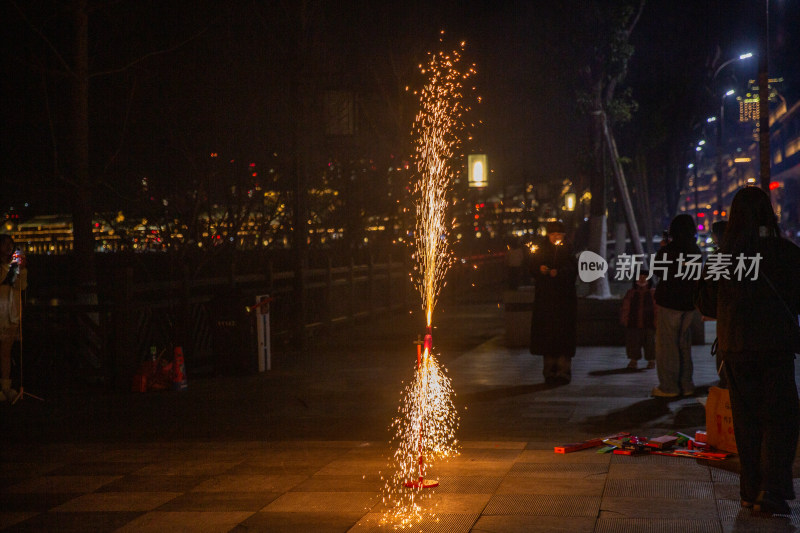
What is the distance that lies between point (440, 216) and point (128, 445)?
24.9 metres

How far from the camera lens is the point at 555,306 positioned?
11.8 m

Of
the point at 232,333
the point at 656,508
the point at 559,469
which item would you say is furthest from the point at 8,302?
the point at 656,508

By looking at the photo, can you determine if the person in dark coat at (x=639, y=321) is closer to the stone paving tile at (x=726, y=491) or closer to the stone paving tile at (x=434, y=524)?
the stone paving tile at (x=726, y=491)

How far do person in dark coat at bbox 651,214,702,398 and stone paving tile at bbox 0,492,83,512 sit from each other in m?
6.10

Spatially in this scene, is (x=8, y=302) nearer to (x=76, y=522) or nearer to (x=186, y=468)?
(x=186, y=468)

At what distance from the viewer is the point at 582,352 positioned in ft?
50.5

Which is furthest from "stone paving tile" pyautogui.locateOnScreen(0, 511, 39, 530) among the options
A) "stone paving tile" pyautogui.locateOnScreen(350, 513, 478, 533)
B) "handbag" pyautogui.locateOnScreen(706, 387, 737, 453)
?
"handbag" pyautogui.locateOnScreen(706, 387, 737, 453)

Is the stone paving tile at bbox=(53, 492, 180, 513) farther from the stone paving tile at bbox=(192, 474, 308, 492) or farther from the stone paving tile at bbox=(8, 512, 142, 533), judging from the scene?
the stone paving tile at bbox=(192, 474, 308, 492)

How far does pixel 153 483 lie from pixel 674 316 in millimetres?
5837

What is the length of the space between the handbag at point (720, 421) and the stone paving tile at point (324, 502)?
104 inches

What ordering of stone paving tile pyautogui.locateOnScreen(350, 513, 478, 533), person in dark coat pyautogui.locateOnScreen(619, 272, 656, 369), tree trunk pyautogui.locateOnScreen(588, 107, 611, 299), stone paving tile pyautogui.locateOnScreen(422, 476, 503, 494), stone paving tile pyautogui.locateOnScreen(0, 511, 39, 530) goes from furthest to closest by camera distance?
1. tree trunk pyautogui.locateOnScreen(588, 107, 611, 299)
2. person in dark coat pyautogui.locateOnScreen(619, 272, 656, 369)
3. stone paving tile pyautogui.locateOnScreen(422, 476, 503, 494)
4. stone paving tile pyautogui.locateOnScreen(0, 511, 39, 530)
5. stone paving tile pyautogui.locateOnScreen(350, 513, 478, 533)

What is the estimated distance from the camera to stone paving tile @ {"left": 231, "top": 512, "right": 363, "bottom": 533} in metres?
5.61

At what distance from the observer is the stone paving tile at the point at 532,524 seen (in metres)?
5.41

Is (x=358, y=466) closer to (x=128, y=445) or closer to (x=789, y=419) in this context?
(x=128, y=445)
